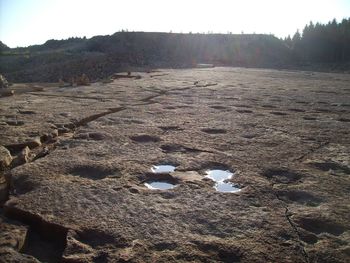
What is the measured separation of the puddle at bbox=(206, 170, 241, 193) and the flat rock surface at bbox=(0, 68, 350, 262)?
0.04 m

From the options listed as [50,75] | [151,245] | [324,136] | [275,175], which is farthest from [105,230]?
[50,75]

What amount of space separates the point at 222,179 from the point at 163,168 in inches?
12.5

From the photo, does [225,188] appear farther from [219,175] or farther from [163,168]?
[163,168]

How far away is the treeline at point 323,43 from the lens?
25.6m

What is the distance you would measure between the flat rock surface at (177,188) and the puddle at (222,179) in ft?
0.12

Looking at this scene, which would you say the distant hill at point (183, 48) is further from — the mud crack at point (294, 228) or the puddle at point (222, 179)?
the mud crack at point (294, 228)

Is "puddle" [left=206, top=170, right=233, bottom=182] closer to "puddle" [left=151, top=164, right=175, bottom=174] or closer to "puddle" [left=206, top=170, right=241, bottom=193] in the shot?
"puddle" [left=206, top=170, right=241, bottom=193]

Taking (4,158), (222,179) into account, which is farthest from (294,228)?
(4,158)

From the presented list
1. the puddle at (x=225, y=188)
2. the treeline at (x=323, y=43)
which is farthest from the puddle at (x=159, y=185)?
the treeline at (x=323, y=43)

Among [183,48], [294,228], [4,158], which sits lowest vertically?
[294,228]

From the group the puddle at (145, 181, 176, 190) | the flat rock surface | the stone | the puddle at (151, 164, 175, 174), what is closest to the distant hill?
the flat rock surface

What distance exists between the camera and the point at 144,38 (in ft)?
86.2

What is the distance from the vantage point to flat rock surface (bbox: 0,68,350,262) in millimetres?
1277

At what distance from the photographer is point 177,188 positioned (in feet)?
5.65
